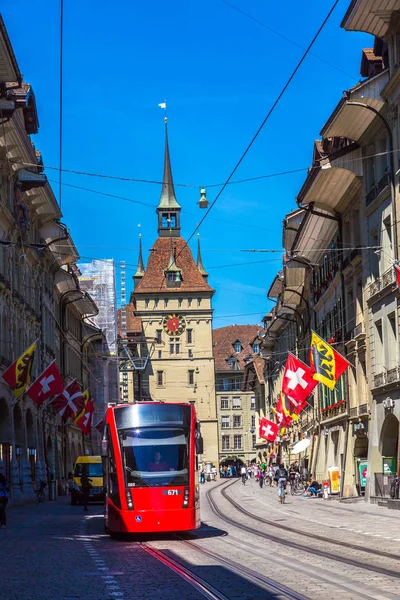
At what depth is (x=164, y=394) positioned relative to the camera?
139 meters

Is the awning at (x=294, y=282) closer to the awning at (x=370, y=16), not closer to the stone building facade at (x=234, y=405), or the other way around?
the awning at (x=370, y=16)

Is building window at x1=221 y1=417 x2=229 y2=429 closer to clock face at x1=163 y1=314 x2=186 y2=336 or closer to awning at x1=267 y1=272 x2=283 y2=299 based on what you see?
clock face at x1=163 y1=314 x2=186 y2=336

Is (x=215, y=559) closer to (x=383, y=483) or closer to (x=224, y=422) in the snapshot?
(x=383, y=483)

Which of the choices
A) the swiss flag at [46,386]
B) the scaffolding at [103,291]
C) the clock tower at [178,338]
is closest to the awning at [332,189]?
the swiss flag at [46,386]

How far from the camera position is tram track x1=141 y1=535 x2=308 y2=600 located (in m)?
12.7

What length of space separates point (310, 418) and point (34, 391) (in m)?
27.4

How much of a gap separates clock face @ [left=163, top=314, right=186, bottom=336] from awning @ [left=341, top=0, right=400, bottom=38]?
10482cm

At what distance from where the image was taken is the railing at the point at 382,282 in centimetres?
3850

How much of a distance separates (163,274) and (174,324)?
7.44 metres

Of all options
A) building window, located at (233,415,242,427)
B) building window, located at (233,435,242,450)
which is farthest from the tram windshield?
building window, located at (233,415,242,427)

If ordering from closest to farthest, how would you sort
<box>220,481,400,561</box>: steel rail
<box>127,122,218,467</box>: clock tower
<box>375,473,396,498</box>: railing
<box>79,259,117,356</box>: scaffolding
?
1. <box>220,481,400,561</box>: steel rail
2. <box>375,473,396,498</box>: railing
3. <box>79,259,117,356</box>: scaffolding
4. <box>127,122,218,467</box>: clock tower

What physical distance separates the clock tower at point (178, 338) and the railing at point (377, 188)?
96.0 metres

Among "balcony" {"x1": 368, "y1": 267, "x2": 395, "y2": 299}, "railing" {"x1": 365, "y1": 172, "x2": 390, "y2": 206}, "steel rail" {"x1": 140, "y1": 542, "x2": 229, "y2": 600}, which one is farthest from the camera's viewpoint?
"railing" {"x1": 365, "y1": 172, "x2": 390, "y2": 206}

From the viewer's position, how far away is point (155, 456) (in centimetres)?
2434
